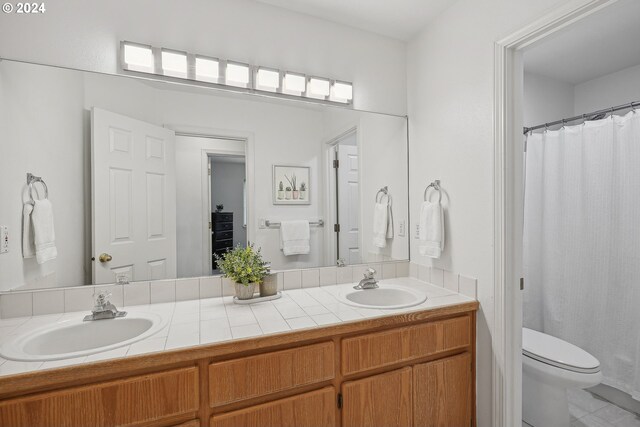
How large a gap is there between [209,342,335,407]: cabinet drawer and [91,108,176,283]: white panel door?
70 centimetres

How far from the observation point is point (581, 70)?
99.0 inches

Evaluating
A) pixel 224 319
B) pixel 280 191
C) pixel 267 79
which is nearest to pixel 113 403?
pixel 224 319

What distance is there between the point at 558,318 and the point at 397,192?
163 centimetres

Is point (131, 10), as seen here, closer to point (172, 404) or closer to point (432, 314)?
point (172, 404)

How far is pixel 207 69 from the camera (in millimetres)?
1619

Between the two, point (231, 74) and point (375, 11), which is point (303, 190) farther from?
point (375, 11)

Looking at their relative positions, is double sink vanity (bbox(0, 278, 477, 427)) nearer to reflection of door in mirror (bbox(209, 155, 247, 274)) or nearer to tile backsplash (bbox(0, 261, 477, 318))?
tile backsplash (bbox(0, 261, 477, 318))

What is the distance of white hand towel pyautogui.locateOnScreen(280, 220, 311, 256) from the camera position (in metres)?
1.87

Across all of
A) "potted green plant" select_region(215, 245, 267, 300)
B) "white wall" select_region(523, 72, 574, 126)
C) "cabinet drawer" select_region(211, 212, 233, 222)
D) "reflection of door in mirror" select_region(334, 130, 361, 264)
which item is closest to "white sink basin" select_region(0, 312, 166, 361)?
"potted green plant" select_region(215, 245, 267, 300)

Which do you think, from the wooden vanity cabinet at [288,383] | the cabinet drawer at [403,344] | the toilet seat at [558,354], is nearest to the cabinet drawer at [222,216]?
the wooden vanity cabinet at [288,383]

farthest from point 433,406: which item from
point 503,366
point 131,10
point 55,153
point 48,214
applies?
point 131,10

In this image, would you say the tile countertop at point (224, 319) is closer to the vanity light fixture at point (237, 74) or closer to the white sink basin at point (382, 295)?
the white sink basin at point (382, 295)

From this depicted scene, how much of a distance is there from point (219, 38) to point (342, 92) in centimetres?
74

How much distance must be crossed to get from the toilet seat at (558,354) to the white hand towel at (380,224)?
104 cm
